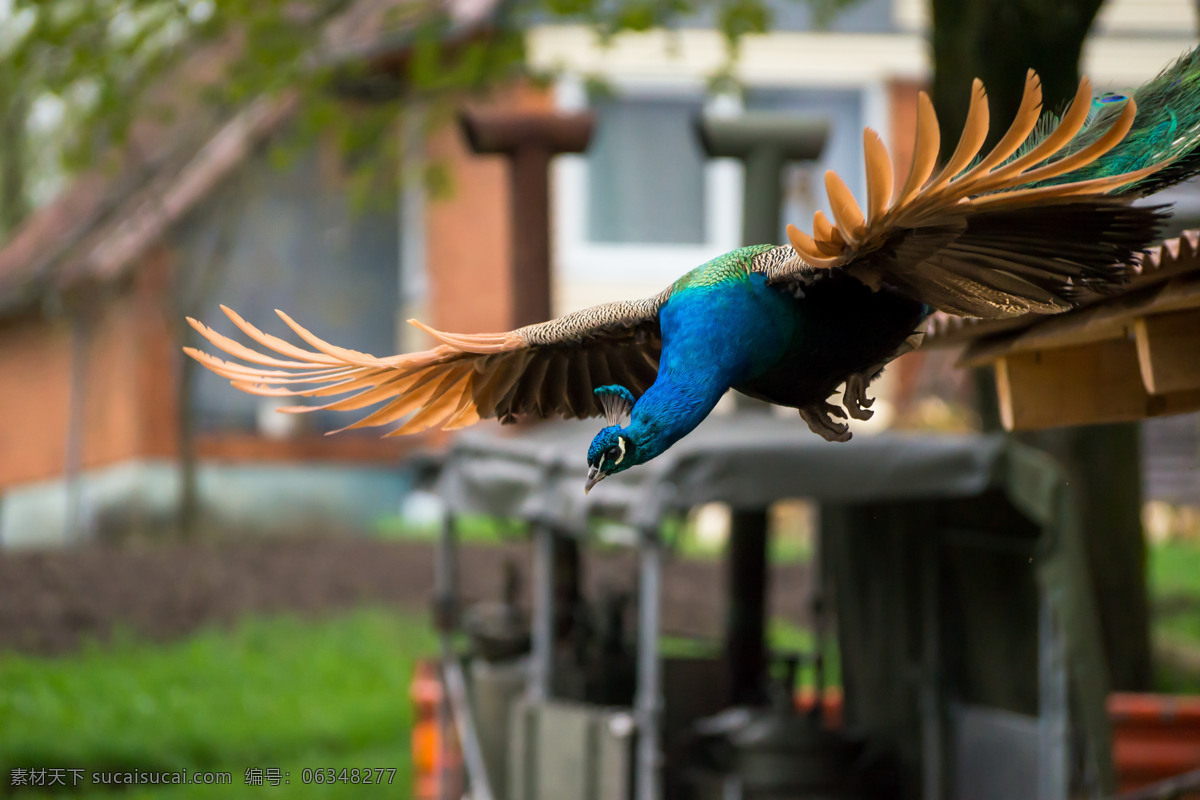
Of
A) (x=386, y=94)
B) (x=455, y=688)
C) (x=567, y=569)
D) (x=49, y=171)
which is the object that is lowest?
(x=455, y=688)

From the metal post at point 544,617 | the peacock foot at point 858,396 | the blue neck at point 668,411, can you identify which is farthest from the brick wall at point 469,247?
the blue neck at point 668,411

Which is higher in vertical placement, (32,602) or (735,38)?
(735,38)

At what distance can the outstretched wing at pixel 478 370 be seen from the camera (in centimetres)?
254

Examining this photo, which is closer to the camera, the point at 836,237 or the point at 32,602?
the point at 836,237

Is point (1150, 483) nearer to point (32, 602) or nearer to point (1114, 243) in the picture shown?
point (32, 602)

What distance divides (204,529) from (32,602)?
9.72 feet

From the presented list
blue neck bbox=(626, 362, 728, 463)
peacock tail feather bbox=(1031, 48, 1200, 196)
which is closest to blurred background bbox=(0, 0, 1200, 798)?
peacock tail feather bbox=(1031, 48, 1200, 196)

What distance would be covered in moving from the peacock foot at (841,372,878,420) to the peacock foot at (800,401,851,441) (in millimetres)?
37

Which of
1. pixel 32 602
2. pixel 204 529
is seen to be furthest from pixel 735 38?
pixel 204 529

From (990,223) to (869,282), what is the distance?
21 cm

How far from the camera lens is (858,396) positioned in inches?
100

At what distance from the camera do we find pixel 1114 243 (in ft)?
6.40

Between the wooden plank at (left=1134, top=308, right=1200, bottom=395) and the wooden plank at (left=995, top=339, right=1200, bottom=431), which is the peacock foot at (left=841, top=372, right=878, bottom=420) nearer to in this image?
the wooden plank at (left=1134, top=308, right=1200, bottom=395)

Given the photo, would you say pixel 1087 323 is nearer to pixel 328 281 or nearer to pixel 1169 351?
pixel 1169 351
